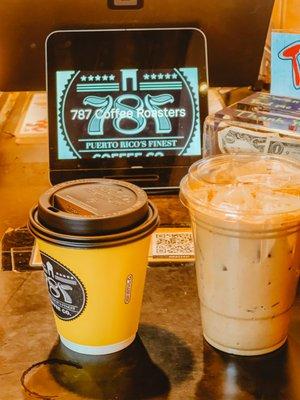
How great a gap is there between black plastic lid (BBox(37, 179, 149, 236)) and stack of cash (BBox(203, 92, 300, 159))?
1.11 ft

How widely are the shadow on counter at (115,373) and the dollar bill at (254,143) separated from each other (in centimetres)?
42

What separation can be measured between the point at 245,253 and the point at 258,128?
0.40 meters

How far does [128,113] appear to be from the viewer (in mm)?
1562

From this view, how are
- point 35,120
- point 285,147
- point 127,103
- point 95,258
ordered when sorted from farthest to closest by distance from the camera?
point 35,120 < point 127,103 < point 285,147 < point 95,258

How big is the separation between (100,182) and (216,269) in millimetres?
249

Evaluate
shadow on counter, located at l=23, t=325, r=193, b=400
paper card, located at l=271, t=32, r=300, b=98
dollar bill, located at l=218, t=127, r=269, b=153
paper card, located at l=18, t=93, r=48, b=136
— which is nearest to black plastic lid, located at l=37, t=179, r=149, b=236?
shadow on counter, located at l=23, t=325, r=193, b=400

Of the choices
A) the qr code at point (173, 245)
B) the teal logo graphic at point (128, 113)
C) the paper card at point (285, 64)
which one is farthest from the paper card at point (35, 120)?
the paper card at point (285, 64)

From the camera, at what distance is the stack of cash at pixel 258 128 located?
123cm

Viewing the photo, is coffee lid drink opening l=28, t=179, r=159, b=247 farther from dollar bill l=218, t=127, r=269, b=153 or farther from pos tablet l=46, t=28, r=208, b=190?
pos tablet l=46, t=28, r=208, b=190

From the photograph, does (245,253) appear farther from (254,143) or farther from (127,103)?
(127,103)

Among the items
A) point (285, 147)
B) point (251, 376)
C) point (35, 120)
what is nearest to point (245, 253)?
point (251, 376)

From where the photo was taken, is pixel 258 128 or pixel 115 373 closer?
pixel 115 373

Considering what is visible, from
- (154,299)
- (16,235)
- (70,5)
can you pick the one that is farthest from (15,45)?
(154,299)

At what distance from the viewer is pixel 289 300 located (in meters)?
1.01
